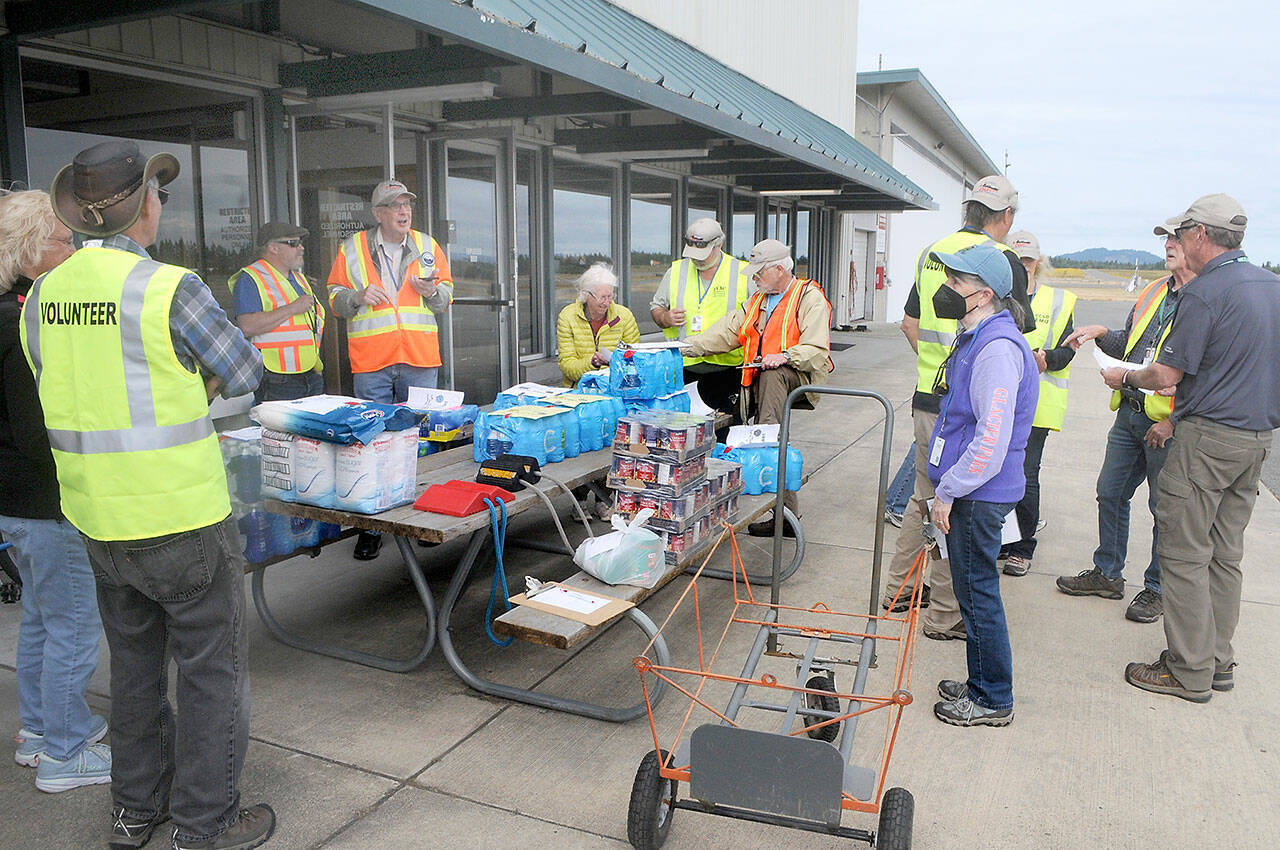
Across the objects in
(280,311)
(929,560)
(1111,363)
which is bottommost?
(929,560)

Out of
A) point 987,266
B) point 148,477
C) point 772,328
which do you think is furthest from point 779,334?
point 148,477

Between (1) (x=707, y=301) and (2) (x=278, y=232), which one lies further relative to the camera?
(1) (x=707, y=301)

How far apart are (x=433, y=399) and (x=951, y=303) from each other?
2.76m

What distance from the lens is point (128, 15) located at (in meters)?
4.41

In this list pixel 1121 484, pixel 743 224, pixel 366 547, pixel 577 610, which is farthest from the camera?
pixel 743 224

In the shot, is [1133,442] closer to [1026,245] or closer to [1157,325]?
[1157,325]

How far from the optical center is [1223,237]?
13.0 ft

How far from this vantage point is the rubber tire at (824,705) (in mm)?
3516

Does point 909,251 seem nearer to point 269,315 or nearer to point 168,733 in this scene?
point 269,315

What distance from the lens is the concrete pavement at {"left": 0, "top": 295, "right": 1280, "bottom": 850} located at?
303 centimetres

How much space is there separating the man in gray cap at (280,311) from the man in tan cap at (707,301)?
2380 millimetres

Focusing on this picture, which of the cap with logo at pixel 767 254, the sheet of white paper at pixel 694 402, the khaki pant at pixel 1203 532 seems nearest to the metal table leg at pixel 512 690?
the sheet of white paper at pixel 694 402

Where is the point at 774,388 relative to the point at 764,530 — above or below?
above

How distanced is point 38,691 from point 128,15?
3.10m
